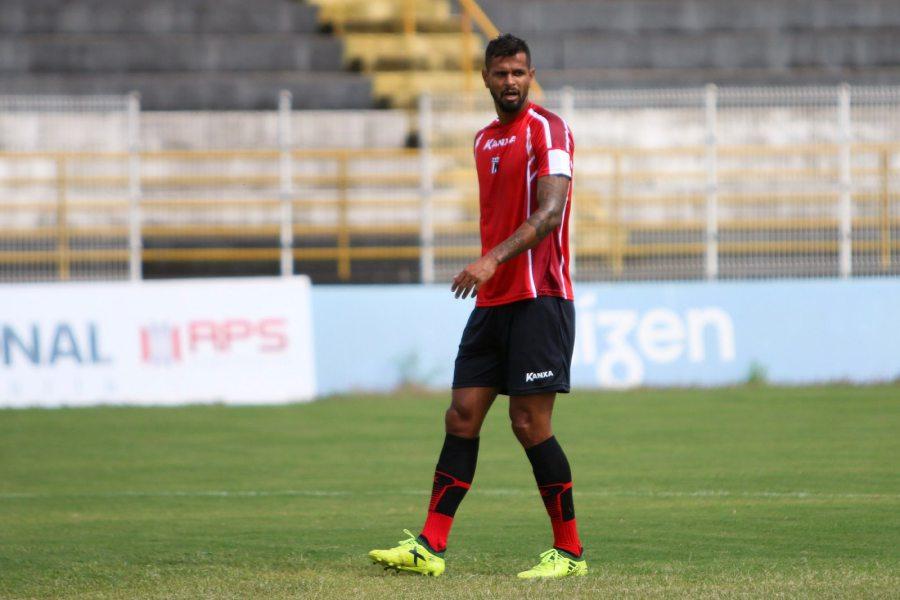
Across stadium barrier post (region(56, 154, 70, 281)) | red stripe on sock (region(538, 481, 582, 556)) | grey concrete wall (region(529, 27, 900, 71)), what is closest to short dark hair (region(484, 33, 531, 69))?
red stripe on sock (region(538, 481, 582, 556))

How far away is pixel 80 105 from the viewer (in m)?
18.0

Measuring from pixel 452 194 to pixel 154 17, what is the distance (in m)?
8.06

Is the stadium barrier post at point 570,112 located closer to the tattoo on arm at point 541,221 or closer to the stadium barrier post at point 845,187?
the stadium barrier post at point 845,187

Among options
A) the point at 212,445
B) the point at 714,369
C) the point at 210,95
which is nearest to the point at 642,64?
the point at 210,95

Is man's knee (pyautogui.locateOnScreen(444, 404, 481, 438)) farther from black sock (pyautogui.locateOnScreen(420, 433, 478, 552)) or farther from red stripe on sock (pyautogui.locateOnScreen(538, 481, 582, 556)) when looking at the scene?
red stripe on sock (pyautogui.locateOnScreen(538, 481, 582, 556))

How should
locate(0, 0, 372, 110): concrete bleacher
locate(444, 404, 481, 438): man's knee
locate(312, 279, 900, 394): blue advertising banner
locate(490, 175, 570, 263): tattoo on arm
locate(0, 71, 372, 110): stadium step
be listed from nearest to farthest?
locate(490, 175, 570, 263): tattoo on arm → locate(444, 404, 481, 438): man's knee → locate(312, 279, 900, 394): blue advertising banner → locate(0, 71, 372, 110): stadium step → locate(0, 0, 372, 110): concrete bleacher

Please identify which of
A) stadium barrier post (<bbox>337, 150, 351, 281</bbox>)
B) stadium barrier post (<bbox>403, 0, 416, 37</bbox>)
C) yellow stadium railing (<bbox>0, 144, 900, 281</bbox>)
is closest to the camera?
yellow stadium railing (<bbox>0, 144, 900, 281</bbox>)

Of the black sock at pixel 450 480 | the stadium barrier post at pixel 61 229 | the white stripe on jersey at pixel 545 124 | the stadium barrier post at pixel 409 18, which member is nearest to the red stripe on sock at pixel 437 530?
the black sock at pixel 450 480

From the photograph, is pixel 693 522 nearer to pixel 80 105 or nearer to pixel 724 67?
pixel 80 105

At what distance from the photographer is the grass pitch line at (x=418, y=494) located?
27.6 ft

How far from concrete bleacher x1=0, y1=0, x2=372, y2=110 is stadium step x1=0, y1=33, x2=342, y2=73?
0.6 inches

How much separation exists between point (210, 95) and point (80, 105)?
4.62m

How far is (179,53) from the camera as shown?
23.5 m

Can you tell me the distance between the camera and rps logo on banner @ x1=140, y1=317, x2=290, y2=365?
49.8 ft
